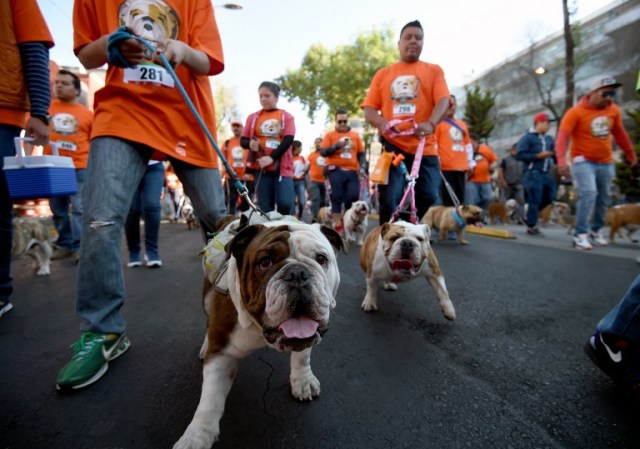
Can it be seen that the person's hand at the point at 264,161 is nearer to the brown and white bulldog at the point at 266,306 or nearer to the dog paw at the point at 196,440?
the brown and white bulldog at the point at 266,306

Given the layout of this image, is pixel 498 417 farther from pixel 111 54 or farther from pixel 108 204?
pixel 111 54

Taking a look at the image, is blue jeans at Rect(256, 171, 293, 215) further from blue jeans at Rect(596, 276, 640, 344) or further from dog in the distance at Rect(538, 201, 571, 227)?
dog in the distance at Rect(538, 201, 571, 227)

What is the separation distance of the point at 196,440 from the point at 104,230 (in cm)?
120

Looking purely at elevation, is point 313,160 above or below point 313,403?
above

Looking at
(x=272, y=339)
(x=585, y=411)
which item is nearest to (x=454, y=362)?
(x=585, y=411)

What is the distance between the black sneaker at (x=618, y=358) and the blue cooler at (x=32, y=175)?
11.9 ft

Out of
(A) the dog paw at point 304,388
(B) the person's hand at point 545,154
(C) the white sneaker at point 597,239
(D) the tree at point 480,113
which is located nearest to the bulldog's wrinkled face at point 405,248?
(A) the dog paw at point 304,388

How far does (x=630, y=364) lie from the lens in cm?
151

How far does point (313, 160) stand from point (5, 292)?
26.5 ft

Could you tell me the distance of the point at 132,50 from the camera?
5.50 feet

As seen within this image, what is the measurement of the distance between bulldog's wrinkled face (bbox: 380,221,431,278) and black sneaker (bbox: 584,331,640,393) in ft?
3.85

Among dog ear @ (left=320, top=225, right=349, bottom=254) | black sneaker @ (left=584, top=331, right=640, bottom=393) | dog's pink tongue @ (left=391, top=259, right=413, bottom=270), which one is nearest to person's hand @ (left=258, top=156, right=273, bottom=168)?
dog's pink tongue @ (left=391, top=259, right=413, bottom=270)

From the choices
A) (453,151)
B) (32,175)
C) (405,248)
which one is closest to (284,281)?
(405,248)

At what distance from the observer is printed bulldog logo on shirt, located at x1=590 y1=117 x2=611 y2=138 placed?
208 inches
